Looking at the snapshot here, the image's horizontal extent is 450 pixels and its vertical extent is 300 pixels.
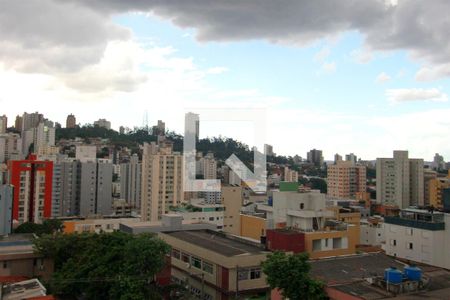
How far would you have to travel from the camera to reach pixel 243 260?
444 inches

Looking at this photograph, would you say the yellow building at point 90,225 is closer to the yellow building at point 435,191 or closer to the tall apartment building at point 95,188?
the tall apartment building at point 95,188

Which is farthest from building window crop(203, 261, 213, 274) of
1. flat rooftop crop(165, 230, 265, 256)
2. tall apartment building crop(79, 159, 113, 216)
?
tall apartment building crop(79, 159, 113, 216)

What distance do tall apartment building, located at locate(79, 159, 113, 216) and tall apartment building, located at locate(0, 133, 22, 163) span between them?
16609mm

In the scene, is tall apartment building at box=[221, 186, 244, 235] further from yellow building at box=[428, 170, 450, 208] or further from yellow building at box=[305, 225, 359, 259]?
yellow building at box=[428, 170, 450, 208]

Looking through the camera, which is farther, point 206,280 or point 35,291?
point 206,280

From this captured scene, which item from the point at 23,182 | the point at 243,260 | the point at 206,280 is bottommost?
the point at 206,280

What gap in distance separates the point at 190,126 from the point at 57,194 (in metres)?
14.7

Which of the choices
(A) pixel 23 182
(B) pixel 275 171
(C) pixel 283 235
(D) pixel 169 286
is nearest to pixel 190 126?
(C) pixel 283 235

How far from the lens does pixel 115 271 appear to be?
32.2ft

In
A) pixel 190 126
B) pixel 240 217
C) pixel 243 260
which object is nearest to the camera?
pixel 243 260

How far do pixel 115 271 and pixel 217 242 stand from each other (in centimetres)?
433

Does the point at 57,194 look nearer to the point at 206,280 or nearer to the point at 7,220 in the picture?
the point at 7,220

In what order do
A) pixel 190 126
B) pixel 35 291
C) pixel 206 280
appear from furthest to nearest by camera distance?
pixel 190 126, pixel 206 280, pixel 35 291

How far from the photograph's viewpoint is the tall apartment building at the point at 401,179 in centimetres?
3447
